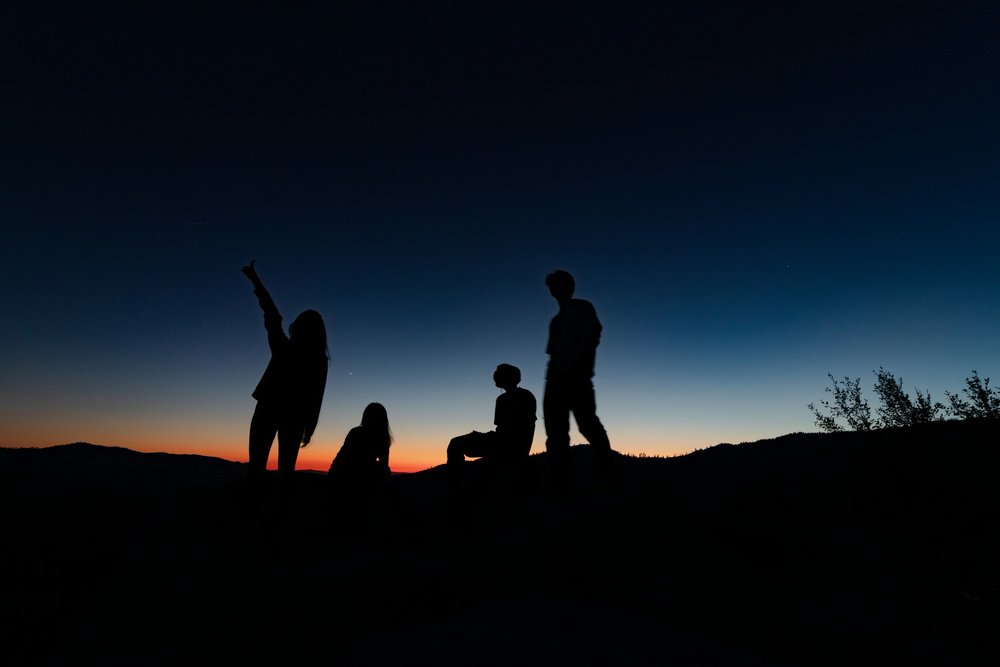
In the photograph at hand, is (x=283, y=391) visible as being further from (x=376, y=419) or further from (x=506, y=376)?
(x=506, y=376)

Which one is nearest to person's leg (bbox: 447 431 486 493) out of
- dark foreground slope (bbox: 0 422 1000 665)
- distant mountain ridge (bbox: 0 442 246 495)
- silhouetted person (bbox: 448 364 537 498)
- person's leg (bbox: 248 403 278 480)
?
silhouetted person (bbox: 448 364 537 498)

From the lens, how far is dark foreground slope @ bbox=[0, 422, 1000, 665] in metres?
2.46

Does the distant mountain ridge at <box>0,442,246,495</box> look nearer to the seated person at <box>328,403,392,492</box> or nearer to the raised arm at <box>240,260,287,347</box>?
the seated person at <box>328,403,392,492</box>

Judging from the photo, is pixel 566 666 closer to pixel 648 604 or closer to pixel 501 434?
pixel 648 604

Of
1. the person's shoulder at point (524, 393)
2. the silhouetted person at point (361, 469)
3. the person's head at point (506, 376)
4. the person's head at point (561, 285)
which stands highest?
the person's head at point (561, 285)

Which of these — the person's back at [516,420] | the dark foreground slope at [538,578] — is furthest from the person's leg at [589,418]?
the person's back at [516,420]

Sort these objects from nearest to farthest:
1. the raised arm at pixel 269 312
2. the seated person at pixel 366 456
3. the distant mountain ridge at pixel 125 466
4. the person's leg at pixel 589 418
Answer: the raised arm at pixel 269 312 → the person's leg at pixel 589 418 → the seated person at pixel 366 456 → the distant mountain ridge at pixel 125 466

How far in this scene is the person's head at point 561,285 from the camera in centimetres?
562

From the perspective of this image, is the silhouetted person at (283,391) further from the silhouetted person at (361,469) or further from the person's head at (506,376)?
the person's head at (506,376)

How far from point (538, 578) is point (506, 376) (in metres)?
2.75

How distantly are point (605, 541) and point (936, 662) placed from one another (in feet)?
6.22

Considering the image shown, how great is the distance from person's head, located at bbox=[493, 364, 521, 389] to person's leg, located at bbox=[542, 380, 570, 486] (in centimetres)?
43

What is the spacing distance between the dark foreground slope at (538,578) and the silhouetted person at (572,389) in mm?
358

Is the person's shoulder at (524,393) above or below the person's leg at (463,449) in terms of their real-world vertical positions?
above
